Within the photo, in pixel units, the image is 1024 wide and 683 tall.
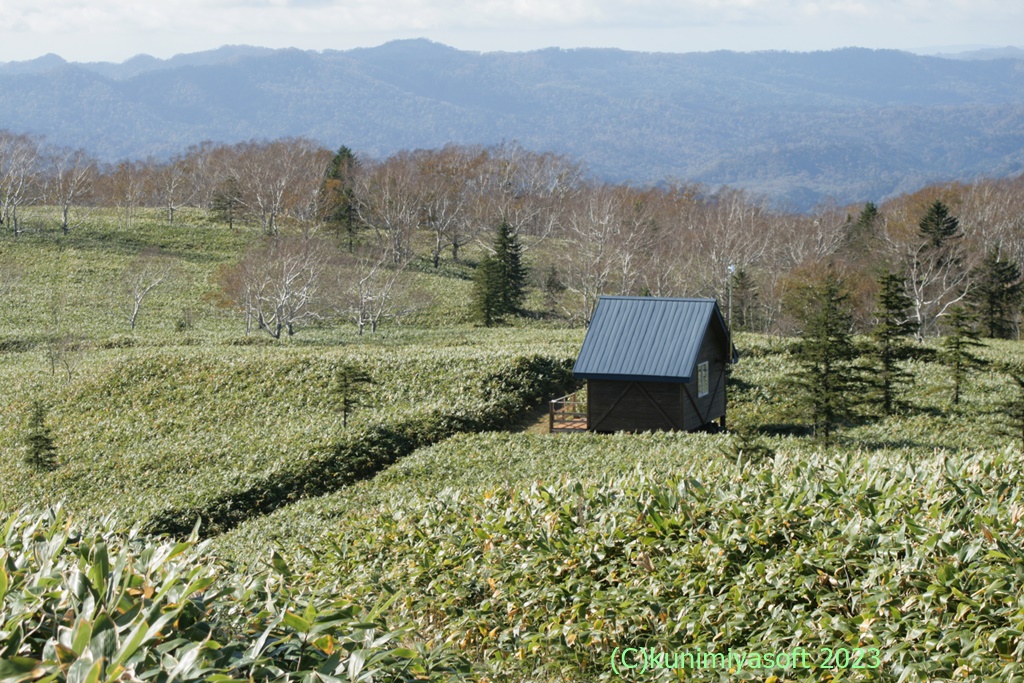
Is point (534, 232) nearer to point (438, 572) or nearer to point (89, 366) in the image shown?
point (89, 366)

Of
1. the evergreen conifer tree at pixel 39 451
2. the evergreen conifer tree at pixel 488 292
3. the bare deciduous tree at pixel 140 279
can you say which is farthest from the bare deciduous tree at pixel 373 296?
the evergreen conifer tree at pixel 39 451

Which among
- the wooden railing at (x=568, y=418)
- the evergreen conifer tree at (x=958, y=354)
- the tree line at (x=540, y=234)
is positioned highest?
the tree line at (x=540, y=234)

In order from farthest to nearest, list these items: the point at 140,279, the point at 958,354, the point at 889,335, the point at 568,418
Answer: the point at 140,279, the point at 958,354, the point at 568,418, the point at 889,335

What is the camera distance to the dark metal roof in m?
26.8

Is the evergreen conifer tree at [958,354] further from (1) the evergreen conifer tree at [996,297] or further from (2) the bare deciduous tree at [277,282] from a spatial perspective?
(2) the bare deciduous tree at [277,282]

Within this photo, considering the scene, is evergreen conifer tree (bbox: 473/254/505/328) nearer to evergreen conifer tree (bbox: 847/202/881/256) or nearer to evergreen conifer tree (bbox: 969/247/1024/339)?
evergreen conifer tree (bbox: 969/247/1024/339)

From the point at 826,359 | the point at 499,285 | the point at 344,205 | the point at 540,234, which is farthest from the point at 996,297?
the point at 540,234

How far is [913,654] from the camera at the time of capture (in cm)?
711

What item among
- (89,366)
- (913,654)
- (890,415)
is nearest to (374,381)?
(89,366)

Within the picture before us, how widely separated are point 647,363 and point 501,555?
55.4ft

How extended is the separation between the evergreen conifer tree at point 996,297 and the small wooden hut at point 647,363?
38388 mm

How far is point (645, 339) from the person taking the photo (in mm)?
27469

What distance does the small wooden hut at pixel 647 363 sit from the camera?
88.2 ft

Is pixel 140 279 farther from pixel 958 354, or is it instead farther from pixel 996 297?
pixel 996 297
